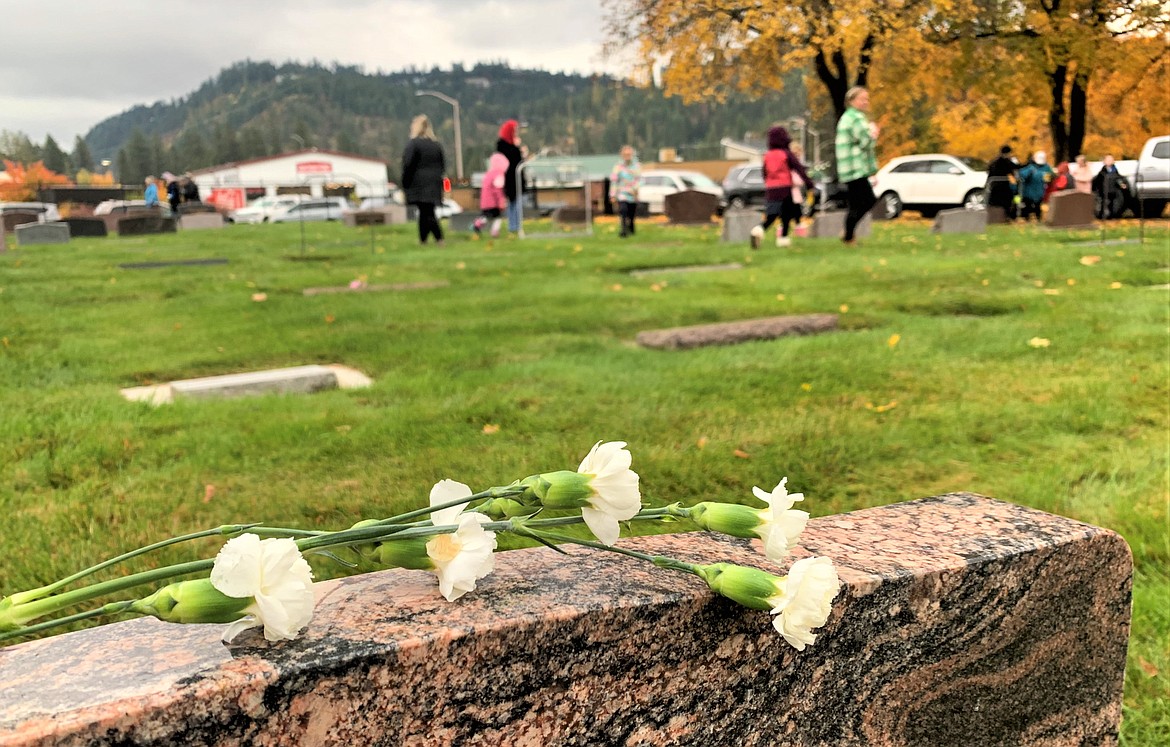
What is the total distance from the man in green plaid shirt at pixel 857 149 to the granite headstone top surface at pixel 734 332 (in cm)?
624

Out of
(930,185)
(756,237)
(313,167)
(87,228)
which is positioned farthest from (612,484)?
(313,167)

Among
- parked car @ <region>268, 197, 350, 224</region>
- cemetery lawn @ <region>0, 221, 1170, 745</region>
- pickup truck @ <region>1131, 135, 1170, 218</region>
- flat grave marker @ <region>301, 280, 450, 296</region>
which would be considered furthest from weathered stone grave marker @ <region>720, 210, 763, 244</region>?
parked car @ <region>268, 197, 350, 224</region>

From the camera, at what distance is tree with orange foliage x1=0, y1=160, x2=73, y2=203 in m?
78.7

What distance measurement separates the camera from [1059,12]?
22359 millimetres

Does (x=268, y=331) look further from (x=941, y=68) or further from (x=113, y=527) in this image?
(x=941, y=68)

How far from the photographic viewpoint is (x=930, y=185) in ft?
76.8

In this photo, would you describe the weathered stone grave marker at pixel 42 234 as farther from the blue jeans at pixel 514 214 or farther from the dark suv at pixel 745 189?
the dark suv at pixel 745 189

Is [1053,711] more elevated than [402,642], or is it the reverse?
[402,642]

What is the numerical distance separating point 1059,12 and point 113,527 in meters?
25.5

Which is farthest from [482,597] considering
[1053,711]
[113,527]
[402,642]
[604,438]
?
[604,438]

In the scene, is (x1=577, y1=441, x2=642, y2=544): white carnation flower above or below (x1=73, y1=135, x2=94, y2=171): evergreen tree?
below

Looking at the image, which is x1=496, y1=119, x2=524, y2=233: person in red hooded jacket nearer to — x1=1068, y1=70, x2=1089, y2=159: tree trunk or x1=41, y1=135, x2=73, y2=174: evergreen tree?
x1=1068, y1=70, x2=1089, y2=159: tree trunk

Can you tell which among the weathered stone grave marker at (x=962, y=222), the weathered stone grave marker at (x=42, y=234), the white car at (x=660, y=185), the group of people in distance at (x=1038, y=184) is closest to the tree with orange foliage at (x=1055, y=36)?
the group of people in distance at (x=1038, y=184)

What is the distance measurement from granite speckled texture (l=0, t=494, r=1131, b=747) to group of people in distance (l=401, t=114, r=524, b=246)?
39.3ft
